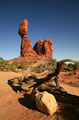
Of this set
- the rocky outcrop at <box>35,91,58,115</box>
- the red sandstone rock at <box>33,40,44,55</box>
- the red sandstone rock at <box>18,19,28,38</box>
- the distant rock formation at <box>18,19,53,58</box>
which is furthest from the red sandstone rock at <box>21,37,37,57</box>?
the rocky outcrop at <box>35,91,58,115</box>

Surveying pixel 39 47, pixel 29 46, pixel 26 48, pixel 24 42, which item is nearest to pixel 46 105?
pixel 26 48

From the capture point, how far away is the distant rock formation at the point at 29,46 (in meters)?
47.7

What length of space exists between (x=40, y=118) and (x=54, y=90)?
173 cm

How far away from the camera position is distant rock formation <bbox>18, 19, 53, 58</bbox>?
47.7 m

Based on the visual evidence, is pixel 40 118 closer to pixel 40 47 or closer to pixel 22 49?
pixel 22 49

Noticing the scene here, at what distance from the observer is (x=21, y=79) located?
495cm

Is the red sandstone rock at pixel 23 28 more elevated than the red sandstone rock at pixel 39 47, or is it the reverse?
the red sandstone rock at pixel 23 28

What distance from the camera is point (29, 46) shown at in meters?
50.3

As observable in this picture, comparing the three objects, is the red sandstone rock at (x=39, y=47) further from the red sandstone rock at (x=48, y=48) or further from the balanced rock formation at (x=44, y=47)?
the red sandstone rock at (x=48, y=48)

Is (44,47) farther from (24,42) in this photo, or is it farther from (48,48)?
(24,42)

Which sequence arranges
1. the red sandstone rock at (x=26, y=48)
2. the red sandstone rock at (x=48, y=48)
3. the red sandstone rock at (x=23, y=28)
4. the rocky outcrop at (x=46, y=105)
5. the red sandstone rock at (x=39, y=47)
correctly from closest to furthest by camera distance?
the rocky outcrop at (x=46, y=105), the red sandstone rock at (x=23, y=28), the red sandstone rock at (x=26, y=48), the red sandstone rock at (x=48, y=48), the red sandstone rock at (x=39, y=47)

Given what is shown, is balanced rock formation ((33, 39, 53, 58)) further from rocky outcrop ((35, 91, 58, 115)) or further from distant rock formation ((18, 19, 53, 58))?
rocky outcrop ((35, 91, 58, 115))

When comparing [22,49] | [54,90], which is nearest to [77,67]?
[54,90]

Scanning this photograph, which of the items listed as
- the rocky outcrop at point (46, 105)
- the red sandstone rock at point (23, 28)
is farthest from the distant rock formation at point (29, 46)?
the rocky outcrop at point (46, 105)
